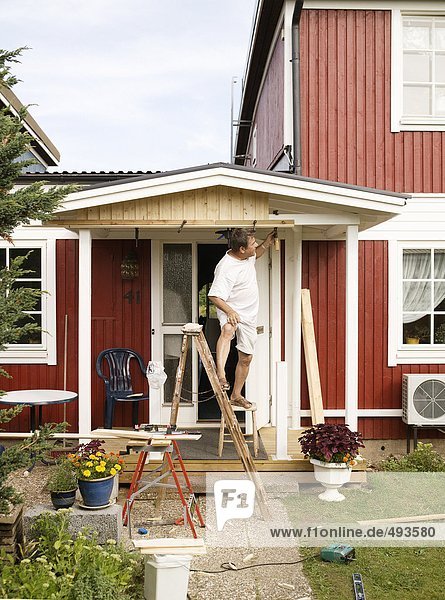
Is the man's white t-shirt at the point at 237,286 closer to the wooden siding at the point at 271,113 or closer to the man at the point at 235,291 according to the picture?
the man at the point at 235,291

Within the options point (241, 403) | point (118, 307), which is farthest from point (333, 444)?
point (118, 307)

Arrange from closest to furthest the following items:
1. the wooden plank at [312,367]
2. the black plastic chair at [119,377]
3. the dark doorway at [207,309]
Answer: the wooden plank at [312,367]
the black plastic chair at [119,377]
the dark doorway at [207,309]

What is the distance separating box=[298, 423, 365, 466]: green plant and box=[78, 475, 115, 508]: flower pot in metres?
2.26

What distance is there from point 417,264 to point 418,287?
0.94ft

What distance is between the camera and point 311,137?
9.35 m

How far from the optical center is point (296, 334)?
29.6 ft

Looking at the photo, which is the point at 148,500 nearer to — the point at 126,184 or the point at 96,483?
the point at 96,483

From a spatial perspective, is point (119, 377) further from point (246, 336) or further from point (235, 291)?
point (235, 291)

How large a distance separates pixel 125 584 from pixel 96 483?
3.90 feet

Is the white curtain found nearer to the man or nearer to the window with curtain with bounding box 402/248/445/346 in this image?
the window with curtain with bounding box 402/248/445/346

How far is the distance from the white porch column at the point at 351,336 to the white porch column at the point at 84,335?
261cm

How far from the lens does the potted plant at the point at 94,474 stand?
18.3 feet

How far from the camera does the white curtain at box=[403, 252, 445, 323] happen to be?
30.8 ft

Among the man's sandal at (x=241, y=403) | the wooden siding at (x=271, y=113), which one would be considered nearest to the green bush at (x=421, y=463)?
the man's sandal at (x=241, y=403)
